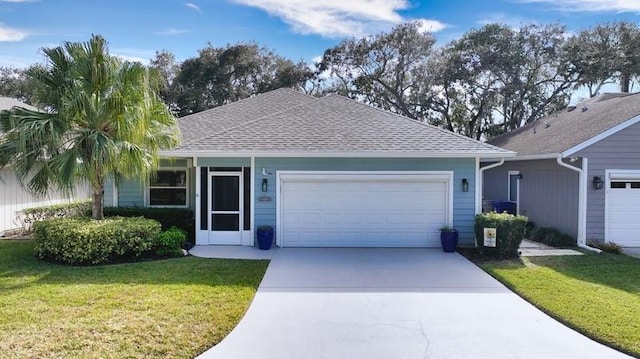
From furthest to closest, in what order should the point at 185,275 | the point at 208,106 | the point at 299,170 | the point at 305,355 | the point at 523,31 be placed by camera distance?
the point at 208,106 → the point at 523,31 → the point at 299,170 → the point at 185,275 → the point at 305,355

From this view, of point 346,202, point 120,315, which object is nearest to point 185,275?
point 120,315

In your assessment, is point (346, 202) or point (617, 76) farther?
point (617, 76)

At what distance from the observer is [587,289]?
714cm

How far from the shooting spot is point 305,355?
4.67 m

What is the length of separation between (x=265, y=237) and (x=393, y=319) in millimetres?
5205

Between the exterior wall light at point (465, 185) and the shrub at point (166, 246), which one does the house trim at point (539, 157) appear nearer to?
the exterior wall light at point (465, 185)

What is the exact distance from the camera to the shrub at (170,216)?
11398mm

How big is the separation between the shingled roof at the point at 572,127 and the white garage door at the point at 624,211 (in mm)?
1521

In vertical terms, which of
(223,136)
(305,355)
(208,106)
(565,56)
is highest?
(565,56)

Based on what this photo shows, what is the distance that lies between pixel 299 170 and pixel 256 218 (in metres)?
1.70

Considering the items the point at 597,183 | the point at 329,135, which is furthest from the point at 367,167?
the point at 597,183

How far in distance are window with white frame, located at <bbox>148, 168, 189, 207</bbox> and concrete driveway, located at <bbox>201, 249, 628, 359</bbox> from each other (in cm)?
485

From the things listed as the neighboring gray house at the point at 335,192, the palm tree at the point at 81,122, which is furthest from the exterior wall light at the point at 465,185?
the palm tree at the point at 81,122

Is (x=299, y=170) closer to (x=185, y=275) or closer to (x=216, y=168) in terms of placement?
(x=216, y=168)
